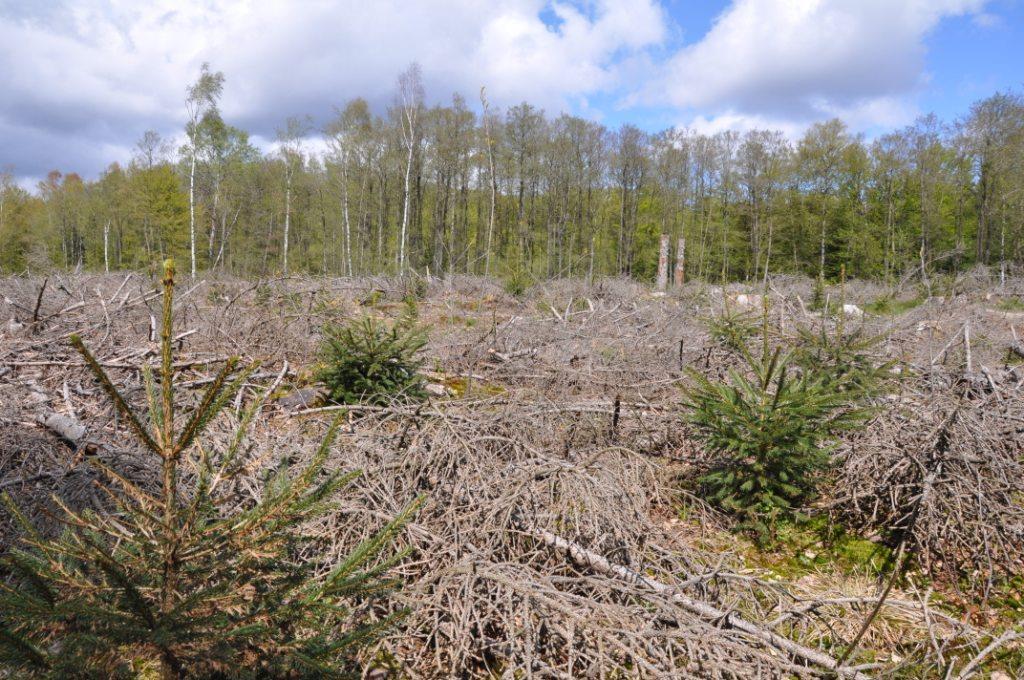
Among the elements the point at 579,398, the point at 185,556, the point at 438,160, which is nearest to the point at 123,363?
the point at 579,398

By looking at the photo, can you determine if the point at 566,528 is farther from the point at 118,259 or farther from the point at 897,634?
the point at 118,259

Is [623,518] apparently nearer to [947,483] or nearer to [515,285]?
[947,483]

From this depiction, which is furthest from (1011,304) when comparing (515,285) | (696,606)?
(696,606)

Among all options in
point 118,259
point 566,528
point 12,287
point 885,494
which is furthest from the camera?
point 118,259

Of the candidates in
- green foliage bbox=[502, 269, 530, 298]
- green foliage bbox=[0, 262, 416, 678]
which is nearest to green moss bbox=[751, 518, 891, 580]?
green foliage bbox=[0, 262, 416, 678]

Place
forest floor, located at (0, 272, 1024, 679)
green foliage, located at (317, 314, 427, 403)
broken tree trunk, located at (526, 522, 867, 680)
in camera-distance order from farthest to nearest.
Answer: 1. green foliage, located at (317, 314, 427, 403)
2. forest floor, located at (0, 272, 1024, 679)
3. broken tree trunk, located at (526, 522, 867, 680)

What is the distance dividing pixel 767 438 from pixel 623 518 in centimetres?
118

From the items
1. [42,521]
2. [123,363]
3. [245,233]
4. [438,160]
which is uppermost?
[438,160]

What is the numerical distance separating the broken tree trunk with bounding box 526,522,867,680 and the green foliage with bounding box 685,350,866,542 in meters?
1.24

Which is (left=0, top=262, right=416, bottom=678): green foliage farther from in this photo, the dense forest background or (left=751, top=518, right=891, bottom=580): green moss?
the dense forest background

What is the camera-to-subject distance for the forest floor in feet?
8.54

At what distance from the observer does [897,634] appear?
294cm

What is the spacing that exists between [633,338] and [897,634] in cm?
504

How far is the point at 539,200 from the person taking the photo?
135ft
